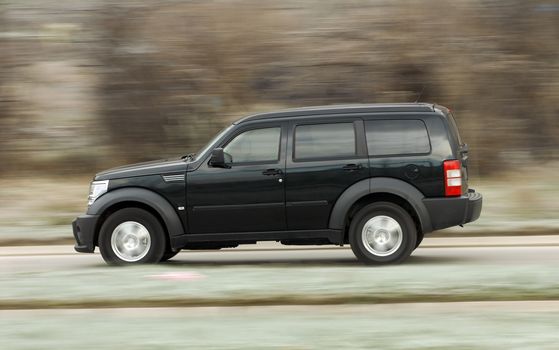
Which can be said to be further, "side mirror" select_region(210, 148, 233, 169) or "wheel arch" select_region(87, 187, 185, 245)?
"wheel arch" select_region(87, 187, 185, 245)

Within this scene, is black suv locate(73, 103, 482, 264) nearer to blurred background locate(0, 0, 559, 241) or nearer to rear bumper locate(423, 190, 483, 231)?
rear bumper locate(423, 190, 483, 231)

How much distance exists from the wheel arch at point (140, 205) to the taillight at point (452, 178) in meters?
3.04

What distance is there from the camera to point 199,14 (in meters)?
19.8

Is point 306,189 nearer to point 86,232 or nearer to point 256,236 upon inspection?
point 256,236

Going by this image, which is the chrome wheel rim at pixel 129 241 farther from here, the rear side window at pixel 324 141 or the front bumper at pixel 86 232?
the rear side window at pixel 324 141

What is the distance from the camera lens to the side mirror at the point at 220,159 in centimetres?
1109

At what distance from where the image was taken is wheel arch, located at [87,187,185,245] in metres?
11.2

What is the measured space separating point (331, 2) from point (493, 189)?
6.30 metres

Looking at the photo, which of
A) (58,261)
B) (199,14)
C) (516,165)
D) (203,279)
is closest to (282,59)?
(199,14)

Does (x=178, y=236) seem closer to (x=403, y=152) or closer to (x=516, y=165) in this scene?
(x=403, y=152)

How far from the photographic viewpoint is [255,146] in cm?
1127

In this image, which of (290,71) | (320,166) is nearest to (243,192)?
(320,166)

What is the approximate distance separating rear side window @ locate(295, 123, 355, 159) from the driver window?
0.27m

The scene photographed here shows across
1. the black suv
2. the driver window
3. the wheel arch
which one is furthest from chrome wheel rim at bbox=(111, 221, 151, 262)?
the driver window
